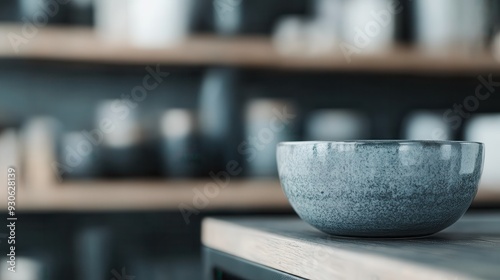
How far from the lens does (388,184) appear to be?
2.09 feet

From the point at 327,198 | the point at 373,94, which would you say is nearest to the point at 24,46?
the point at 373,94

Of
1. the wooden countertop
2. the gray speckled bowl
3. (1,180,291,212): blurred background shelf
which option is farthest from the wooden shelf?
the gray speckled bowl

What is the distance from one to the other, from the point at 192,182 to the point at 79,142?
0.96 ft

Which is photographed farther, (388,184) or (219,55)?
(219,55)

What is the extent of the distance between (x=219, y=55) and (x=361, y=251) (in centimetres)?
128

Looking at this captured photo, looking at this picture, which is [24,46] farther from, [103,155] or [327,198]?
[327,198]

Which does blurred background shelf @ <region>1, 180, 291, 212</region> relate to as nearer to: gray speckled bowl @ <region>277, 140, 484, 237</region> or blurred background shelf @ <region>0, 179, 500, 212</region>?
blurred background shelf @ <region>0, 179, 500, 212</region>

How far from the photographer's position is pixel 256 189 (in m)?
1.80

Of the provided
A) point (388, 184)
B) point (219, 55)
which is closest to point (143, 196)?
point (219, 55)

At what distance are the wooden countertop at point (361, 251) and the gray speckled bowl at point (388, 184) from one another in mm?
17

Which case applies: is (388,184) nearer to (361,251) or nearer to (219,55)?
(361,251)

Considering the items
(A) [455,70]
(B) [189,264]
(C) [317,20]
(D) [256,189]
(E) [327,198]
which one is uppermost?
(C) [317,20]

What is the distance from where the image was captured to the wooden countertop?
0.48 meters

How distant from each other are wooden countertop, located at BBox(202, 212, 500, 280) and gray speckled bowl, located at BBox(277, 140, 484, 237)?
0.05ft
